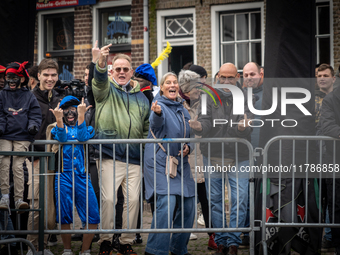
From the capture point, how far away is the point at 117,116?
553 cm

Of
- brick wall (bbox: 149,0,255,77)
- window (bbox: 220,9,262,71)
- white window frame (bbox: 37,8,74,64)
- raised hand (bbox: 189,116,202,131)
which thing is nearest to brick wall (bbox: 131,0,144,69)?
brick wall (bbox: 149,0,255,77)

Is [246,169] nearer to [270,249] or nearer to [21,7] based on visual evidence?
[270,249]

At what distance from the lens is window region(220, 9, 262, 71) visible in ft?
36.4

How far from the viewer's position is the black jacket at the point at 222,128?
535cm

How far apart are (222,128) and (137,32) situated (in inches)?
280

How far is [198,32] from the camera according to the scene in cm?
1141

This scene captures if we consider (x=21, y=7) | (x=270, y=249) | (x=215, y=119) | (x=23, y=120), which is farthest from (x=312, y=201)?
(x=21, y=7)

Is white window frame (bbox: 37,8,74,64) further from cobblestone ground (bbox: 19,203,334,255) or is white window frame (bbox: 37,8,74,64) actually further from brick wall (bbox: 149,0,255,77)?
cobblestone ground (bbox: 19,203,334,255)

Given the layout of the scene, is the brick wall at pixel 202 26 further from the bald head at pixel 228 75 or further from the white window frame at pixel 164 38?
the bald head at pixel 228 75

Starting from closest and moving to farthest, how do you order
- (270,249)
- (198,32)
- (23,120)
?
(270,249) < (23,120) < (198,32)

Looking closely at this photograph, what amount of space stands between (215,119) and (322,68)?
2.39 m

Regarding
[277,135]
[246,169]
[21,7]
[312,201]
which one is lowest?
[312,201]

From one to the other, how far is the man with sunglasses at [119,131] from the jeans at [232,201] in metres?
0.87

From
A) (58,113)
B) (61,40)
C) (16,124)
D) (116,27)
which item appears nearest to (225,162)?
(58,113)
